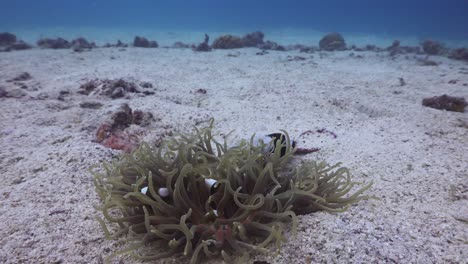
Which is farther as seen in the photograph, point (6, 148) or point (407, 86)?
point (407, 86)

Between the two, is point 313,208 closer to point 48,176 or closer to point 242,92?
point 48,176

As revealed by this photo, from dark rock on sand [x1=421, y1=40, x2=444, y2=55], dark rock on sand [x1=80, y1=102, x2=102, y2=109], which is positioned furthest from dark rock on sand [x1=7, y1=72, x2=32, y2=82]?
dark rock on sand [x1=421, y1=40, x2=444, y2=55]

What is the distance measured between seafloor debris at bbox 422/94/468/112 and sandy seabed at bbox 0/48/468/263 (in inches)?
11.5

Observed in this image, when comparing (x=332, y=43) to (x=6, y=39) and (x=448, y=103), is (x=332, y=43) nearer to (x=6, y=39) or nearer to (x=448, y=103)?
(x=448, y=103)

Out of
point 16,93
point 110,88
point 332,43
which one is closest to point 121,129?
point 110,88

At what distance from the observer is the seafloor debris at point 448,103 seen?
16.3ft

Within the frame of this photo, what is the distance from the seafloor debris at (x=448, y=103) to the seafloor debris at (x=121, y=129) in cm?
499

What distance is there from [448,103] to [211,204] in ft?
16.6

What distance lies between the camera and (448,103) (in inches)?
200

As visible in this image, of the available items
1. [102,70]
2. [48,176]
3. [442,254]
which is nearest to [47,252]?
[48,176]

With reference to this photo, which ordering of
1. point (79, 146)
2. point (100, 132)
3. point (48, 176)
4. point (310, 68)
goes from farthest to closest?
point (310, 68), point (100, 132), point (79, 146), point (48, 176)

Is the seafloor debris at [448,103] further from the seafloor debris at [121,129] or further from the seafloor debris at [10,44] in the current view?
the seafloor debris at [10,44]

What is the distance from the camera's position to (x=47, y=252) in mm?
1903

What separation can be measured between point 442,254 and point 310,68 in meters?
8.68
